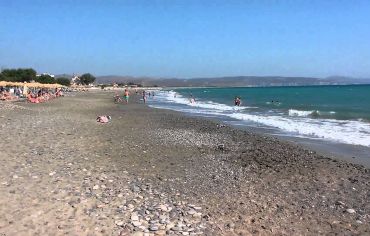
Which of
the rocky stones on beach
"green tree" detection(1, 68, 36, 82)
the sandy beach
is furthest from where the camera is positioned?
"green tree" detection(1, 68, 36, 82)

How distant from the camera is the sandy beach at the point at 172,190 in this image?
24.3 ft

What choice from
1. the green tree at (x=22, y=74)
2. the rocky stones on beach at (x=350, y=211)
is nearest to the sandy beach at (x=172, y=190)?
the rocky stones on beach at (x=350, y=211)

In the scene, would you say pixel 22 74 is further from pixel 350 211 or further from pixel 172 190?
pixel 350 211

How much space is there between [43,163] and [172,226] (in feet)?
18.1

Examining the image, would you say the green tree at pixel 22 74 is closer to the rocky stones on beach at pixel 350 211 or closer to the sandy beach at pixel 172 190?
the sandy beach at pixel 172 190

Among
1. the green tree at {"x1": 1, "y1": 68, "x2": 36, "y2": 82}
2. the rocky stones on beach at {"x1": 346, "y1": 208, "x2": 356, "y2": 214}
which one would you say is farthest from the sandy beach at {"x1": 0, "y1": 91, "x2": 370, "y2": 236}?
the green tree at {"x1": 1, "y1": 68, "x2": 36, "y2": 82}

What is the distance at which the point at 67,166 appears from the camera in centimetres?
1134

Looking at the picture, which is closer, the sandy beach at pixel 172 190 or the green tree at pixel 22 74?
the sandy beach at pixel 172 190

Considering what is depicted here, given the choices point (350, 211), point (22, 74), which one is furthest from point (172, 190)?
point (22, 74)

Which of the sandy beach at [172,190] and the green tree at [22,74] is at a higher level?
the green tree at [22,74]

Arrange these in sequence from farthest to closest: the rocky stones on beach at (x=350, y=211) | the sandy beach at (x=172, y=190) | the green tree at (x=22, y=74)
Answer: the green tree at (x=22, y=74), the rocky stones on beach at (x=350, y=211), the sandy beach at (x=172, y=190)

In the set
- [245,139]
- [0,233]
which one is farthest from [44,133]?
[0,233]

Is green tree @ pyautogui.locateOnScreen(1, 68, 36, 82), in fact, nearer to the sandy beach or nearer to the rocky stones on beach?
the sandy beach

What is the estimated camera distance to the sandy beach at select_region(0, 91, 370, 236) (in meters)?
7.40
